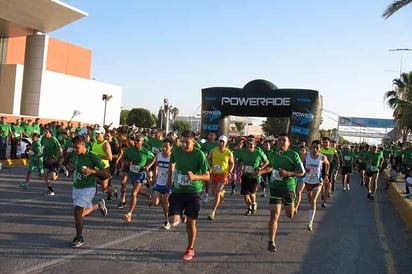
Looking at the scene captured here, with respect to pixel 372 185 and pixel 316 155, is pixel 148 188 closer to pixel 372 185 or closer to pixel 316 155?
pixel 316 155

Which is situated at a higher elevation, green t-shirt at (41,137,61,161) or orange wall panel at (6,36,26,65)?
orange wall panel at (6,36,26,65)

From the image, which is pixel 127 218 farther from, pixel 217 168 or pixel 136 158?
pixel 217 168

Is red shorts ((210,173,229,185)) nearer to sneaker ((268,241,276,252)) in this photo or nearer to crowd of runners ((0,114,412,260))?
crowd of runners ((0,114,412,260))

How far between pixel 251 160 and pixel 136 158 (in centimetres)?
254

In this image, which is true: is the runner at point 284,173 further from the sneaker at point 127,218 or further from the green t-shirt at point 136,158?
the green t-shirt at point 136,158

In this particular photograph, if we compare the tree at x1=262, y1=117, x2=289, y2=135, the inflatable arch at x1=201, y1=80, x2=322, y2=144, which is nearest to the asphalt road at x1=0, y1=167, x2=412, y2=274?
the inflatable arch at x1=201, y1=80, x2=322, y2=144

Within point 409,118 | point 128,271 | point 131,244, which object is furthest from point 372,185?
point 409,118

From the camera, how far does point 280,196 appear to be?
7.18m

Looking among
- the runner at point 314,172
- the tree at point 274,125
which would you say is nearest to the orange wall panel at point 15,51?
the tree at point 274,125

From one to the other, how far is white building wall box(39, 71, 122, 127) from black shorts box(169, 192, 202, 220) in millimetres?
31726

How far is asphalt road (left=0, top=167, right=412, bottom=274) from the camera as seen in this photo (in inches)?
231

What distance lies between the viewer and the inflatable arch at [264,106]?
1869cm

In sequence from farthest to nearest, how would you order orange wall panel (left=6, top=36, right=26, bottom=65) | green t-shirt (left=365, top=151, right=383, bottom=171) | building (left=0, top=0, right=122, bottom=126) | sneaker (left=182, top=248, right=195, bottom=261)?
orange wall panel (left=6, top=36, right=26, bottom=65), building (left=0, top=0, right=122, bottom=126), green t-shirt (left=365, top=151, right=383, bottom=171), sneaker (left=182, top=248, right=195, bottom=261)

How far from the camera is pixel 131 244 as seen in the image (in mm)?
6871
